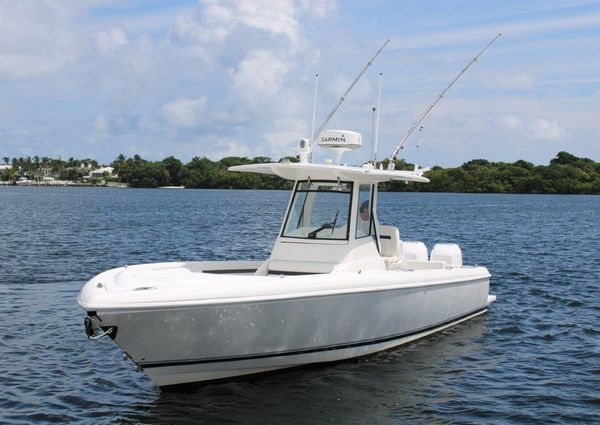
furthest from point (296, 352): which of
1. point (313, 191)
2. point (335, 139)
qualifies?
point (335, 139)

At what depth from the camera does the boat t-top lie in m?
9.49

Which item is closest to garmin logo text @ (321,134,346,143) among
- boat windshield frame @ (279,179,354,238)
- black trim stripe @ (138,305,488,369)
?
boat windshield frame @ (279,179,354,238)

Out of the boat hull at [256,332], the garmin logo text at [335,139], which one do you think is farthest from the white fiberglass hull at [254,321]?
the garmin logo text at [335,139]

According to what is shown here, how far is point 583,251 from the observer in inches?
1216

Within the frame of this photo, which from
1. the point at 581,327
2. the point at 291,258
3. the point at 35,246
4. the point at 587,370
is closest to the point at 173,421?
the point at 291,258

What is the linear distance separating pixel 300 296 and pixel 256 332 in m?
0.75

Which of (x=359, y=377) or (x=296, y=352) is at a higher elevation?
(x=296, y=352)

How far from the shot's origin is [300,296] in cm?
1015

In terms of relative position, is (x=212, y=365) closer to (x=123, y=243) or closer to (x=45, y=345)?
(x=45, y=345)

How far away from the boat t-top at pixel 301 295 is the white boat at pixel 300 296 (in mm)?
17

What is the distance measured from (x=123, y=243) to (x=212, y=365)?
23055 mm

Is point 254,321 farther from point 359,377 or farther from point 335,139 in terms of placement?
point 335,139

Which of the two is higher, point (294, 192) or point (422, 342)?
point (294, 192)

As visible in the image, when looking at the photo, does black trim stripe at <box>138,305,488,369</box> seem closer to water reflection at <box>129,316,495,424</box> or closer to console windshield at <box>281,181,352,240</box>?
water reflection at <box>129,316,495,424</box>
